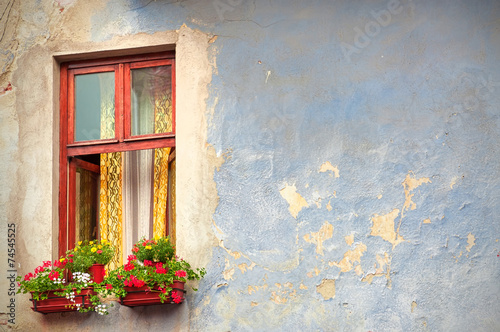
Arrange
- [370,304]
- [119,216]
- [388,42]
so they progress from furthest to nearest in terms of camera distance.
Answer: [119,216] < [388,42] < [370,304]

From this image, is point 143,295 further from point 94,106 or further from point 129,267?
point 94,106

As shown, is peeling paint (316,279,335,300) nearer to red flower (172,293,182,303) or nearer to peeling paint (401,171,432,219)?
peeling paint (401,171,432,219)

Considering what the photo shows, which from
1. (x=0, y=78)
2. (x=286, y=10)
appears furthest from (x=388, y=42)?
(x=0, y=78)

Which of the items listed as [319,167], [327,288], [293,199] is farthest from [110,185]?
[327,288]

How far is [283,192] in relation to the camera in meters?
5.88

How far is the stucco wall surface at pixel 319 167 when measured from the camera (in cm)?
559

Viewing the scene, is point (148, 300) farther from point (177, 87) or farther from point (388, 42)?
point (388, 42)

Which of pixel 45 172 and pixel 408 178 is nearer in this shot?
pixel 408 178

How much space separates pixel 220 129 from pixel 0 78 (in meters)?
2.07

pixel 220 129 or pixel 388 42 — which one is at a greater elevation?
pixel 388 42

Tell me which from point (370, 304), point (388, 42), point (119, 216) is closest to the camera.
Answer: point (370, 304)

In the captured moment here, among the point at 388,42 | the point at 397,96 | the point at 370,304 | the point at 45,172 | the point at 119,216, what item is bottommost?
the point at 370,304

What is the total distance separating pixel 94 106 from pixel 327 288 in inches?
103

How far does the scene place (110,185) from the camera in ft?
21.3
